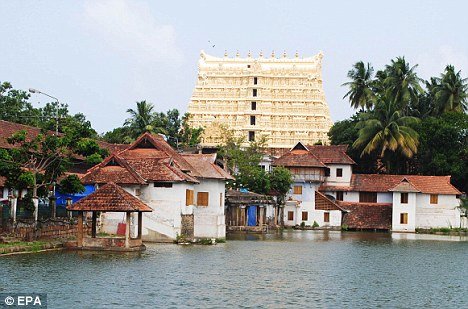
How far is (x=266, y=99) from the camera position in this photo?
104188mm

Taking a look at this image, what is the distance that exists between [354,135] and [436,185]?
15497 millimetres

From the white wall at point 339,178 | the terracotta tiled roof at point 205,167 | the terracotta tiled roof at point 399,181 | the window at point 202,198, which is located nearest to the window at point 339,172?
the white wall at point 339,178

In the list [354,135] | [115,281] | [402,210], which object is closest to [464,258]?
[115,281]

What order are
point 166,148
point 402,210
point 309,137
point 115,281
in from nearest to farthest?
point 115,281, point 166,148, point 402,210, point 309,137

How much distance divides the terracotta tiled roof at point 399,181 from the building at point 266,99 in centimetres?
2421

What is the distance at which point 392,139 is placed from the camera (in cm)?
7794

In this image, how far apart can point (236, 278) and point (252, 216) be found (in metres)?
37.1

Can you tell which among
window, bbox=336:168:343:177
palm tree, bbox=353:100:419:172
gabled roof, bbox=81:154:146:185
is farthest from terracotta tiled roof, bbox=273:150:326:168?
gabled roof, bbox=81:154:146:185

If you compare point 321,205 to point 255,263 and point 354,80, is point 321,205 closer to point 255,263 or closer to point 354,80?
point 354,80

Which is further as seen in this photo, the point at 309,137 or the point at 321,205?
the point at 309,137

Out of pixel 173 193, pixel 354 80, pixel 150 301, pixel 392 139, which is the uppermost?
pixel 354 80

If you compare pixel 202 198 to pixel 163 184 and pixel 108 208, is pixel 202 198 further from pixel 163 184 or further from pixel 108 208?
pixel 108 208

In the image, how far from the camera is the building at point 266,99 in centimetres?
10331

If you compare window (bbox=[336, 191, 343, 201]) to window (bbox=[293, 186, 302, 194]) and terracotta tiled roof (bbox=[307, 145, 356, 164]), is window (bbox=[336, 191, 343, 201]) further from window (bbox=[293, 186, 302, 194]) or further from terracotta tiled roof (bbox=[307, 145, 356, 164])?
window (bbox=[293, 186, 302, 194])
